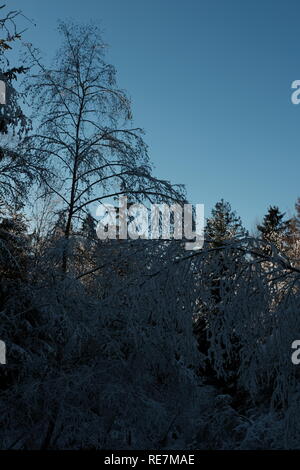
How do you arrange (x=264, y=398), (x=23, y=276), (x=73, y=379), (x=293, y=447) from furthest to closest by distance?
(x=264, y=398) → (x=23, y=276) → (x=73, y=379) → (x=293, y=447)

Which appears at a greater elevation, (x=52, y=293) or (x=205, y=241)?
(x=205, y=241)

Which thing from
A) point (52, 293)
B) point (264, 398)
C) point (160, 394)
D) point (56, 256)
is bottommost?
point (264, 398)

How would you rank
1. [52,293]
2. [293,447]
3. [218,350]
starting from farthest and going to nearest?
[52,293], [218,350], [293,447]

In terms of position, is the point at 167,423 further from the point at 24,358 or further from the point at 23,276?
the point at 23,276

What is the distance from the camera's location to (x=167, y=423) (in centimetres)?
550

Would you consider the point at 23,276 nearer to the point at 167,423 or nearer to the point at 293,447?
the point at 167,423

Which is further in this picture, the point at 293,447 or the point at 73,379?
the point at 73,379

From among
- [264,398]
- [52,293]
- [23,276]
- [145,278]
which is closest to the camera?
[145,278]

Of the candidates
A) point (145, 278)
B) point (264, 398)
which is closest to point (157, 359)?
point (145, 278)

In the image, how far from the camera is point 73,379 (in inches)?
184

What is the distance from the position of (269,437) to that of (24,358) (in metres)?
3.20

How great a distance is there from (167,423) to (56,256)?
2502 millimetres

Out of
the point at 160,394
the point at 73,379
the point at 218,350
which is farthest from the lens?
the point at 160,394
